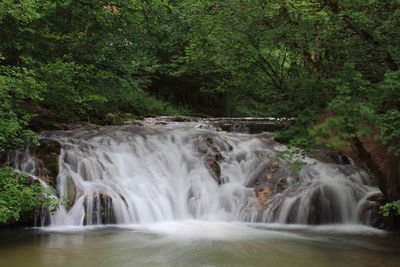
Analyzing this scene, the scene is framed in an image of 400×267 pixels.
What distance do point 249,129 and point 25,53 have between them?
29.1 ft

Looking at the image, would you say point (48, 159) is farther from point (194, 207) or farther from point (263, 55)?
point (263, 55)

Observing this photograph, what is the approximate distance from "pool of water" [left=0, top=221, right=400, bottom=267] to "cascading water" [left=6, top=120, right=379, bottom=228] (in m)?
0.48

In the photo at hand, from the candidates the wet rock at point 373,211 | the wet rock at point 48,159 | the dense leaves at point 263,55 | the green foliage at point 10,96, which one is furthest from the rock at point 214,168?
the green foliage at point 10,96

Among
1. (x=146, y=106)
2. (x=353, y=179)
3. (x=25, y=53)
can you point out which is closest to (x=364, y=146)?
(x=353, y=179)

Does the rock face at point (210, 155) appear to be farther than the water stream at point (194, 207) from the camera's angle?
Yes

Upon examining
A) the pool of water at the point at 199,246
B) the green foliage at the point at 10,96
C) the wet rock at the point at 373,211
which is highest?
the green foliage at the point at 10,96

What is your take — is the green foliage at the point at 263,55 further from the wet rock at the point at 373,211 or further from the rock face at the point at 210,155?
the rock face at the point at 210,155

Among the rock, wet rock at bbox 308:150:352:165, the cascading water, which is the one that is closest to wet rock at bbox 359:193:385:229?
the cascading water

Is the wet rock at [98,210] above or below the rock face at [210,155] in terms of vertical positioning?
below

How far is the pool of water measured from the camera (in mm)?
5551

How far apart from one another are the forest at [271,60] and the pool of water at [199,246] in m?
0.90

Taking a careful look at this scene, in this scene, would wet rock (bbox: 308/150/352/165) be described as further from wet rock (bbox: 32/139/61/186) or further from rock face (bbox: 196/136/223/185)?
wet rock (bbox: 32/139/61/186)

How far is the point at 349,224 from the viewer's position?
8.44 metres

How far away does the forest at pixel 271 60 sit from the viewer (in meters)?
5.64
